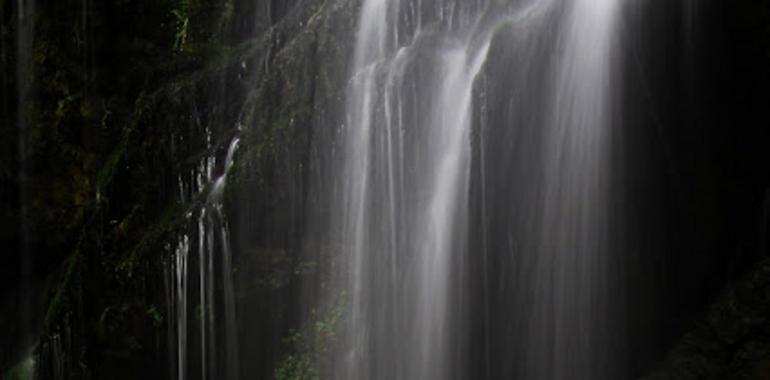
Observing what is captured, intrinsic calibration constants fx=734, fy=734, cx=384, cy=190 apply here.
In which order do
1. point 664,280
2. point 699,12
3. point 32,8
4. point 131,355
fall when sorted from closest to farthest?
1. point 699,12
2. point 664,280
3. point 131,355
4. point 32,8

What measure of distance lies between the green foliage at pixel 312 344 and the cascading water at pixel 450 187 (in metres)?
0.17

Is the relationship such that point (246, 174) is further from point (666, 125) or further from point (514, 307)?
point (666, 125)

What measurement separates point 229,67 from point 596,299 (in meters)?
4.35

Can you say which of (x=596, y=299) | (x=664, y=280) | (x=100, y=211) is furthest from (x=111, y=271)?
(x=664, y=280)

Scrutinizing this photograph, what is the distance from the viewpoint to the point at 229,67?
7.62 m

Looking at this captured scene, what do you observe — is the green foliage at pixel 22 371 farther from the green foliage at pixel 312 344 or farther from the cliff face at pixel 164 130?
the green foliage at pixel 312 344

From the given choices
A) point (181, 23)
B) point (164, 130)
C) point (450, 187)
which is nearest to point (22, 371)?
point (164, 130)

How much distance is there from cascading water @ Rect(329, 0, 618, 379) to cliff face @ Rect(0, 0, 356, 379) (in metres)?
0.60

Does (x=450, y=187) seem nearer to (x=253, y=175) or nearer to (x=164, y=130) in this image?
(x=253, y=175)

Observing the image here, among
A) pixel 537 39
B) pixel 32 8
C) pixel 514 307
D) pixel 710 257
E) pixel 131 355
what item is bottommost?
pixel 131 355

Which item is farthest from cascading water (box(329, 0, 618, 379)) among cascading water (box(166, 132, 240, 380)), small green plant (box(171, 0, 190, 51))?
small green plant (box(171, 0, 190, 51))

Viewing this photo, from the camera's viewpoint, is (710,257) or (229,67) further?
(229,67)

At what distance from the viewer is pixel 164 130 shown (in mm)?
7547

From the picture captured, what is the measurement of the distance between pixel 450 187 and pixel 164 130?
127 inches
